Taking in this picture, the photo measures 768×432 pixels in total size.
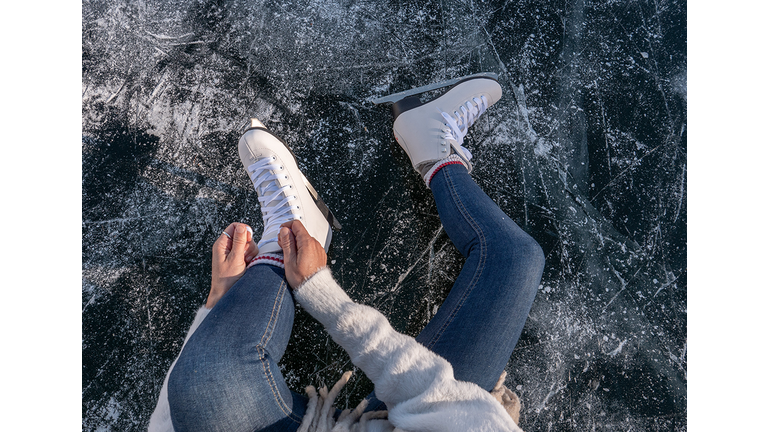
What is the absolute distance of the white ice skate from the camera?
1.00 meters

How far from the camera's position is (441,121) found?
1027 mm

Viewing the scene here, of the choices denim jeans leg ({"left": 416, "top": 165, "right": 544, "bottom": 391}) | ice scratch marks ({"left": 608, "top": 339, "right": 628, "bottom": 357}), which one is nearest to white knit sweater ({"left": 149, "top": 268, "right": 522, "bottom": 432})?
denim jeans leg ({"left": 416, "top": 165, "right": 544, "bottom": 391})

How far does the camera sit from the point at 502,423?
0.54m

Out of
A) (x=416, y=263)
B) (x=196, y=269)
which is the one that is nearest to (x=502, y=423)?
(x=416, y=263)

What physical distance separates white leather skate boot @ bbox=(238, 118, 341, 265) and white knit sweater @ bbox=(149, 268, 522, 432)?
20 cm

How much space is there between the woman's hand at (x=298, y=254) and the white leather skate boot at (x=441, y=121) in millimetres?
387

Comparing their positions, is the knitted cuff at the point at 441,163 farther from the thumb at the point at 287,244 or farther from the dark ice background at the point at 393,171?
the thumb at the point at 287,244

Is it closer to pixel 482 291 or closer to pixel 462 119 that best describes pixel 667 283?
pixel 482 291

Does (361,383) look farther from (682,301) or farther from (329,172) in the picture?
(682,301)

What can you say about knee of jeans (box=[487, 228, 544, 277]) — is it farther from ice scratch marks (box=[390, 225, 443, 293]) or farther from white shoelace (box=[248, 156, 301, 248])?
white shoelace (box=[248, 156, 301, 248])

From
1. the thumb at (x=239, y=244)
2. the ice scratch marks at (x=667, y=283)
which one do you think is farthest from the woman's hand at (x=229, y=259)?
the ice scratch marks at (x=667, y=283)

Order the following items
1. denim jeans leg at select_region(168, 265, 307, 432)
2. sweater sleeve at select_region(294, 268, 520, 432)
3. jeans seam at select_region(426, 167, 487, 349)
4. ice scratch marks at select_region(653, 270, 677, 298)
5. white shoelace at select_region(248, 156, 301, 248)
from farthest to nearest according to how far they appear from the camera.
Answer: ice scratch marks at select_region(653, 270, 677, 298) < white shoelace at select_region(248, 156, 301, 248) < jeans seam at select_region(426, 167, 487, 349) < denim jeans leg at select_region(168, 265, 307, 432) < sweater sleeve at select_region(294, 268, 520, 432)

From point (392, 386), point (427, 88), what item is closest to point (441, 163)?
point (427, 88)

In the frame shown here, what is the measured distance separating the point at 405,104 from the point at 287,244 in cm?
54
